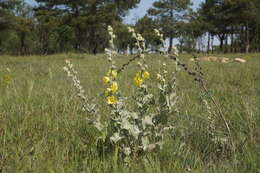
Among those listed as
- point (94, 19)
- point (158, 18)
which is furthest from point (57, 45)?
point (94, 19)

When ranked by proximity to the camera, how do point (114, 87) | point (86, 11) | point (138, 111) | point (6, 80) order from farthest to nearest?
1. point (86, 11)
2. point (6, 80)
3. point (138, 111)
4. point (114, 87)

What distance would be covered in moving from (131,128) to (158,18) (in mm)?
45641

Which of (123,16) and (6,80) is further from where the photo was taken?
(123,16)

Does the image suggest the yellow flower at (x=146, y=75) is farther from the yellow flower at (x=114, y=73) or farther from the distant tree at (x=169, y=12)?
the distant tree at (x=169, y=12)

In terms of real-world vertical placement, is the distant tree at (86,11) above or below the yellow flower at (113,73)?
above

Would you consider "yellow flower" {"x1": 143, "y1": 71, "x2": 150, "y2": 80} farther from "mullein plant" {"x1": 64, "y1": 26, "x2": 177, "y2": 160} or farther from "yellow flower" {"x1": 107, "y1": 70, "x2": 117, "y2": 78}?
"yellow flower" {"x1": 107, "y1": 70, "x2": 117, "y2": 78}

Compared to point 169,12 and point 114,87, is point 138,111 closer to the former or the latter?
point 114,87

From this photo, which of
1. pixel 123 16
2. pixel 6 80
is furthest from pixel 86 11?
pixel 6 80

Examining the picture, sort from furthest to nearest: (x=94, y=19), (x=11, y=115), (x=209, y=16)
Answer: (x=209, y=16) < (x=94, y=19) < (x=11, y=115)

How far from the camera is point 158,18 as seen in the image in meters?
45.1

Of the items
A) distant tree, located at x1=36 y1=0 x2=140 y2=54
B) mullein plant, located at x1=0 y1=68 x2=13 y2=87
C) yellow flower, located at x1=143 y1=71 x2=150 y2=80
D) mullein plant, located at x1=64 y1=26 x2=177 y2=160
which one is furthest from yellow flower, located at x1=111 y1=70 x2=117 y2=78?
distant tree, located at x1=36 y1=0 x2=140 y2=54

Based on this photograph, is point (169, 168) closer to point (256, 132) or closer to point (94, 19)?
point (256, 132)

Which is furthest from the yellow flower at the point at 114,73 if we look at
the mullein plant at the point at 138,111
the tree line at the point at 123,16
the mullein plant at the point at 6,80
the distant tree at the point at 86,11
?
the distant tree at the point at 86,11

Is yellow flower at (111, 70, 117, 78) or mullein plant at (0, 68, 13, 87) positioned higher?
yellow flower at (111, 70, 117, 78)
